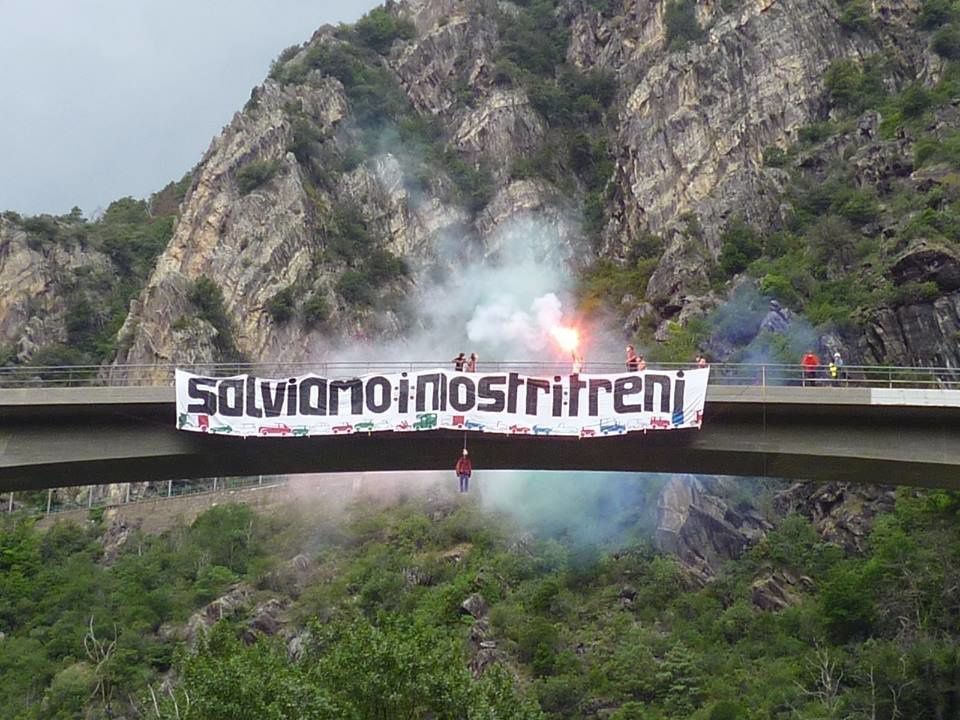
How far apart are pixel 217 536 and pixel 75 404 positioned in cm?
4508

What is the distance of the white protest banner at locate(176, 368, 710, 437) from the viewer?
25.2m

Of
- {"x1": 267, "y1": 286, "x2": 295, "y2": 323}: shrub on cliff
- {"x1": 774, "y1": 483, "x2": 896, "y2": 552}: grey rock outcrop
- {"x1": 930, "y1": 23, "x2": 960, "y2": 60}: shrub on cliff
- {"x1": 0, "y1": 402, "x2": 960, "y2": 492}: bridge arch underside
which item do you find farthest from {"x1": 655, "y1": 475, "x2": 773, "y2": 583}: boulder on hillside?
{"x1": 930, "y1": 23, "x2": 960, "y2": 60}: shrub on cliff

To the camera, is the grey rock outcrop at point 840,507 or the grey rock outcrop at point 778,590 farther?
the grey rock outcrop at point 840,507

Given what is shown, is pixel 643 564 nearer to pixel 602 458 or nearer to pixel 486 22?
pixel 602 458

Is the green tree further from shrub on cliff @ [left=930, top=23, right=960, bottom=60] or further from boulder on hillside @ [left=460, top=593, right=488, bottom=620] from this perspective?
boulder on hillside @ [left=460, top=593, right=488, bottom=620]

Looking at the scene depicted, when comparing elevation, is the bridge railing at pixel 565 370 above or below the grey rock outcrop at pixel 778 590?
above

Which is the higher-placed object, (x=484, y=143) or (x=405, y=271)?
(x=484, y=143)

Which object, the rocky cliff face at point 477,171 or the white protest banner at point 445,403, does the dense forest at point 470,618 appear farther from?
the rocky cliff face at point 477,171

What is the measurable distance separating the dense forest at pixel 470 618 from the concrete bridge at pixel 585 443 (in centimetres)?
573

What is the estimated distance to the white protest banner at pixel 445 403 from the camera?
25.2 meters

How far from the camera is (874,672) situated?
39406 mm

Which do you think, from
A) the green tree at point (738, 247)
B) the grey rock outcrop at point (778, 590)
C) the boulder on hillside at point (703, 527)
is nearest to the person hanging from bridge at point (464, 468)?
the grey rock outcrop at point (778, 590)

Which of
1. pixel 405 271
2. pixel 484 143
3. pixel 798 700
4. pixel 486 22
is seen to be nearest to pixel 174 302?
pixel 405 271

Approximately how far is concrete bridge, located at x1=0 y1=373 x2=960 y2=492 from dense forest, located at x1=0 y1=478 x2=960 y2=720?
18.8 feet
